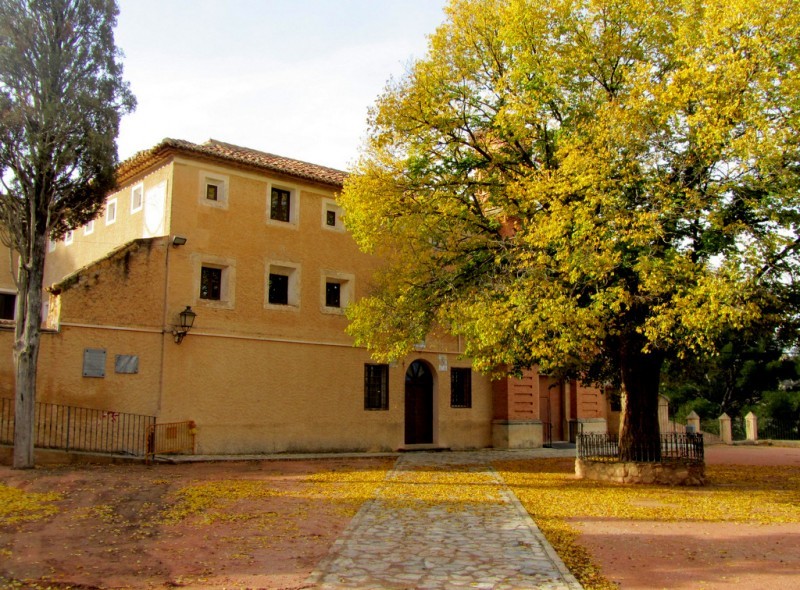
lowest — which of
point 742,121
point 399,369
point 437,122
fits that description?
point 399,369

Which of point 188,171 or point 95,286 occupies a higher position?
point 188,171

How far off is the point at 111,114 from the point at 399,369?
11751 millimetres

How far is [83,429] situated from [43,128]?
22.6 ft

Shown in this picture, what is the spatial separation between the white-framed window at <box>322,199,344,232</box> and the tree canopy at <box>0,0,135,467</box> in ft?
24.4

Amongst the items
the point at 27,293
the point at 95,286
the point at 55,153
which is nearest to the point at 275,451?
the point at 95,286

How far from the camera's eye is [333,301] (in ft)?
73.2

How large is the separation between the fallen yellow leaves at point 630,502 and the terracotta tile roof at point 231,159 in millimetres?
10626

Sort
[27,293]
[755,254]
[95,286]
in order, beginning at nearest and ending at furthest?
1. [755,254]
2. [27,293]
3. [95,286]

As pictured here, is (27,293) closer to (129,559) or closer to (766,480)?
(129,559)

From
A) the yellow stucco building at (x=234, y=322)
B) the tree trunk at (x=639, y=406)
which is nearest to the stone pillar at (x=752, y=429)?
the yellow stucco building at (x=234, y=322)

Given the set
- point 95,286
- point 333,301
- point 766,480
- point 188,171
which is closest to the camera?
point 766,480

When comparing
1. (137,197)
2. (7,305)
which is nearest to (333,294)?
(137,197)

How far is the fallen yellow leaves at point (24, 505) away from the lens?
30.8 feet

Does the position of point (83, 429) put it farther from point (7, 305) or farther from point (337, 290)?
point (7, 305)
